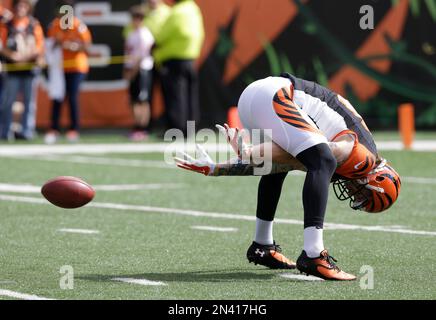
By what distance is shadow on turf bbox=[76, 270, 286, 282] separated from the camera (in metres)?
7.29

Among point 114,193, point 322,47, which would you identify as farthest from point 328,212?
point 322,47

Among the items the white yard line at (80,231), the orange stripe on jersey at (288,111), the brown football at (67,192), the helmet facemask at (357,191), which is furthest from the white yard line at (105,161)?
the orange stripe on jersey at (288,111)

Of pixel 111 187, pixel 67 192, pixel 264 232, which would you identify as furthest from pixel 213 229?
pixel 111 187

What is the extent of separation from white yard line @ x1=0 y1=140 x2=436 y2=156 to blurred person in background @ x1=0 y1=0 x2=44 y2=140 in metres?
1.40

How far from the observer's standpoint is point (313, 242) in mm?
7223

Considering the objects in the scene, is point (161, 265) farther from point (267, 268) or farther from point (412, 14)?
point (412, 14)

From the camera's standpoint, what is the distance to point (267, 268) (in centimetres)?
789

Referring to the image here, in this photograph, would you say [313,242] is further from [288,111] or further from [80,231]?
[80,231]

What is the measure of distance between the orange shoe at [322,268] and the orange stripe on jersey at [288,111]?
77 centimetres

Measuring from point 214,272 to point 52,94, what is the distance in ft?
43.4

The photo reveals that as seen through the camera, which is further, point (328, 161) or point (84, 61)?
point (84, 61)

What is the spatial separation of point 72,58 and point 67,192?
39.9ft

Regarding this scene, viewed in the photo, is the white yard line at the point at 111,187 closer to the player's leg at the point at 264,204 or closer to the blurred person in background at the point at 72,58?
the player's leg at the point at 264,204

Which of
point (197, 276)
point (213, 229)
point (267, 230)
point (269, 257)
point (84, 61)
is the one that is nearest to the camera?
point (197, 276)
